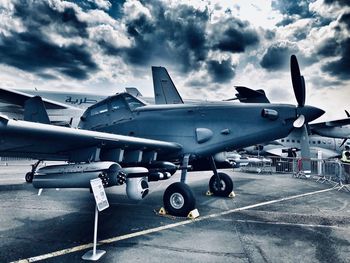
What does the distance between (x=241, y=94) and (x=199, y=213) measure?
1570 centimetres

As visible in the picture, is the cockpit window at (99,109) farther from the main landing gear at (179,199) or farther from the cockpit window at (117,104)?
the main landing gear at (179,199)

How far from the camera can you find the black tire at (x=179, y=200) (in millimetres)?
6410

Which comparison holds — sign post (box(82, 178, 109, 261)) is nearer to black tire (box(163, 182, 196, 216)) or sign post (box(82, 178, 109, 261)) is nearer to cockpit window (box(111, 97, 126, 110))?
black tire (box(163, 182, 196, 216))

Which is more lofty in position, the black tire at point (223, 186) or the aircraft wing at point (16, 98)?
the aircraft wing at point (16, 98)

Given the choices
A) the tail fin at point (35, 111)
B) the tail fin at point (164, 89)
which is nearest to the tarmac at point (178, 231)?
the tail fin at point (35, 111)

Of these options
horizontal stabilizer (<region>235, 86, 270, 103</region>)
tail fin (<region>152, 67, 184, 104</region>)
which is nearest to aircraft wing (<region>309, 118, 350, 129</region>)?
horizontal stabilizer (<region>235, 86, 270, 103</region>)

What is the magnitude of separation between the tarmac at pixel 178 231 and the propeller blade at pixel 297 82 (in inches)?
127

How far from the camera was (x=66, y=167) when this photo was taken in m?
5.57

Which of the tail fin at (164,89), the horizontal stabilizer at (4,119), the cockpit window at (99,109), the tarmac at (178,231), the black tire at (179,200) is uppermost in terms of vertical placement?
the tail fin at (164,89)

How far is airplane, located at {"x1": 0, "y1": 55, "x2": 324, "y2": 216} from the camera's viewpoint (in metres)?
5.39

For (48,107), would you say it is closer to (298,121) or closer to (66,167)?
(66,167)

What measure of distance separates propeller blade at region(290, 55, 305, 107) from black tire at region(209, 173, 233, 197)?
3.80 m

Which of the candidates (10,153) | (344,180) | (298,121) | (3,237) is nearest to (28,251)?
(3,237)

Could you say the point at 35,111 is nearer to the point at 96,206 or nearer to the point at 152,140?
the point at 152,140
